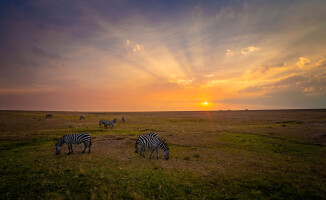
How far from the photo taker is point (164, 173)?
12.1 metres

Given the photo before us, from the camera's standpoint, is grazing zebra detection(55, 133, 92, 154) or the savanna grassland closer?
the savanna grassland

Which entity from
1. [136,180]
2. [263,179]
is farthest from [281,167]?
[136,180]

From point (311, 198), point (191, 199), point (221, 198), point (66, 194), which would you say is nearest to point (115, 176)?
point (66, 194)

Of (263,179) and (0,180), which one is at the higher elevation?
(0,180)

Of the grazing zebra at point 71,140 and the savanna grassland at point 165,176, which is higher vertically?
the grazing zebra at point 71,140

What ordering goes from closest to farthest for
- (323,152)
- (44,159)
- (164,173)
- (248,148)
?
(164,173), (44,159), (323,152), (248,148)

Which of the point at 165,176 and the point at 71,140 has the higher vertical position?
the point at 71,140

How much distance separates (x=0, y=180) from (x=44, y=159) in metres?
5.09

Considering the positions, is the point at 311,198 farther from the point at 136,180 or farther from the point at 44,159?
the point at 44,159

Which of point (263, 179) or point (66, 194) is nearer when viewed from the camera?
point (66, 194)

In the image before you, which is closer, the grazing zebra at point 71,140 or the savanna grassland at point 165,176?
the savanna grassland at point 165,176

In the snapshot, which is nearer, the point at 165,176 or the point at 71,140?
the point at 165,176

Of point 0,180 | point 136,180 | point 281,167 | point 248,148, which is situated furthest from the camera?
point 248,148

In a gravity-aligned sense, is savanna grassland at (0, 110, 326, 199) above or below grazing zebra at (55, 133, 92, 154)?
below
